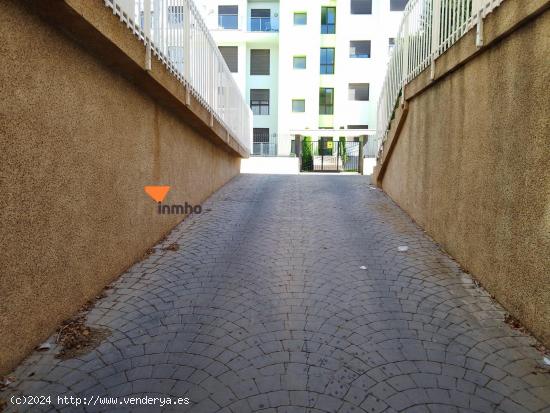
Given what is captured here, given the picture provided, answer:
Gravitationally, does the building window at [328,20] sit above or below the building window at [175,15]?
above

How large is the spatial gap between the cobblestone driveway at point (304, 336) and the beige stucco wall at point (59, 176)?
38cm

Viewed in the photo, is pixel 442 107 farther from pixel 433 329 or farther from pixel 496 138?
pixel 433 329

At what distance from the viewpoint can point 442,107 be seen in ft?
20.1

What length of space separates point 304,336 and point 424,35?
18.5 ft

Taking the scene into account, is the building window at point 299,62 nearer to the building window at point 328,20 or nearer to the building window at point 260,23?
the building window at point 328,20

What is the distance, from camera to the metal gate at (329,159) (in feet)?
76.4

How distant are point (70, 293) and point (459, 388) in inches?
136

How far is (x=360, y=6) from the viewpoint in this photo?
3198 centimetres

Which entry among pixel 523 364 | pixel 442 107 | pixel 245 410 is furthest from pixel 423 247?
pixel 245 410

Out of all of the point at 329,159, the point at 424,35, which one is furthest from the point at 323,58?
the point at 424,35

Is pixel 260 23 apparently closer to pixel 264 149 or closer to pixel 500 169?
pixel 264 149

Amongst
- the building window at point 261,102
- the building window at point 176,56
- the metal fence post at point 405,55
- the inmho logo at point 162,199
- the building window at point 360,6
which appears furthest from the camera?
the building window at point 261,102

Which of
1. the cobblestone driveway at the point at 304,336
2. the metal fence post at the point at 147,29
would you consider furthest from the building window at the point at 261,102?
the metal fence post at the point at 147,29

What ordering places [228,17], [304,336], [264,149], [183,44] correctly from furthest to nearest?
1. [228,17]
2. [264,149]
3. [183,44]
4. [304,336]
